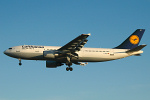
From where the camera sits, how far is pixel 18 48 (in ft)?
199

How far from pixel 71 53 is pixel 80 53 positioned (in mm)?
2072

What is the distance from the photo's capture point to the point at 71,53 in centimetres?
6003

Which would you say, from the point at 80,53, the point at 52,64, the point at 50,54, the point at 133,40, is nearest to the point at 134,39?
the point at 133,40

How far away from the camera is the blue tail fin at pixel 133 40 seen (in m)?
66.1

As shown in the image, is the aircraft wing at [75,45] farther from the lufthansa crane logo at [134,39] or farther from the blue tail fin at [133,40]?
the lufthansa crane logo at [134,39]

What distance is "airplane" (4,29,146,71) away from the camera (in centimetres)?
5881

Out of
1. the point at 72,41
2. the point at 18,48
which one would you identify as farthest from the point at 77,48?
the point at 18,48

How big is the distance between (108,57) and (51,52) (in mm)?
11829

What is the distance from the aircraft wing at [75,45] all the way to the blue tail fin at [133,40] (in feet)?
37.8

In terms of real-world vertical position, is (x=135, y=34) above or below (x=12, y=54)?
above

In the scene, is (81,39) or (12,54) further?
(12,54)

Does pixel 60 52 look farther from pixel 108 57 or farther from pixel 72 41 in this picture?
pixel 108 57

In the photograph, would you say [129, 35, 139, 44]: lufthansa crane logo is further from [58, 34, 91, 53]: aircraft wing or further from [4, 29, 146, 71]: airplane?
[58, 34, 91, 53]: aircraft wing

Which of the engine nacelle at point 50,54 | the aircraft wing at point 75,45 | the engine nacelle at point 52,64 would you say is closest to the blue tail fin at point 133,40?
the aircraft wing at point 75,45
